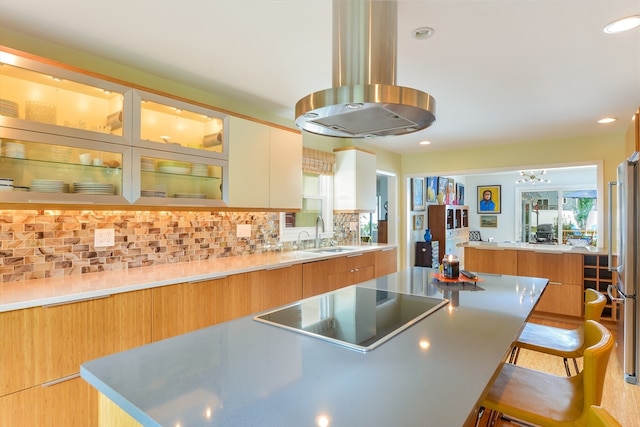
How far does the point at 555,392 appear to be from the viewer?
143cm

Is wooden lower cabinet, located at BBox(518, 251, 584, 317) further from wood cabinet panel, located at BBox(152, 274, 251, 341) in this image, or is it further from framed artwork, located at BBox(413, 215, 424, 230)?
wood cabinet panel, located at BBox(152, 274, 251, 341)

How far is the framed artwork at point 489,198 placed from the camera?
29.9 ft

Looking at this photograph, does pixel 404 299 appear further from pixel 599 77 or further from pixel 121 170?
pixel 599 77

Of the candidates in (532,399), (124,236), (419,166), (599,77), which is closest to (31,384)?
(124,236)

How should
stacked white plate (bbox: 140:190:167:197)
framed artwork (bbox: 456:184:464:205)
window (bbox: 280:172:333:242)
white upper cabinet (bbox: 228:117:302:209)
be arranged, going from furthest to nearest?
framed artwork (bbox: 456:184:464:205) → window (bbox: 280:172:333:242) → white upper cabinet (bbox: 228:117:302:209) → stacked white plate (bbox: 140:190:167:197)

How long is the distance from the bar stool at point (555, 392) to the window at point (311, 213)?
2.79 meters

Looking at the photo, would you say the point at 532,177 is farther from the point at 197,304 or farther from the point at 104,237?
the point at 104,237

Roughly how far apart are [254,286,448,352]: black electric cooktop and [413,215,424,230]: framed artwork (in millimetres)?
4889

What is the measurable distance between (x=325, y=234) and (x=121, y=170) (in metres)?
2.71

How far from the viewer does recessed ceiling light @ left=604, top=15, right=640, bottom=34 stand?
1940mm

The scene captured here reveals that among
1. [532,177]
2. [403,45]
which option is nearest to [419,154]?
[532,177]

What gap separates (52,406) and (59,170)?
1.31 meters

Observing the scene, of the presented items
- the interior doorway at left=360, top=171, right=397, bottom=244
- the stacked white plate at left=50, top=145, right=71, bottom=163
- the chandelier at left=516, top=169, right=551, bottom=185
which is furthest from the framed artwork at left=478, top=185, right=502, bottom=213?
the stacked white plate at left=50, top=145, right=71, bottom=163

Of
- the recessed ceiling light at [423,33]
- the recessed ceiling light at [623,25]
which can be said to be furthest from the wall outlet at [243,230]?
the recessed ceiling light at [623,25]
